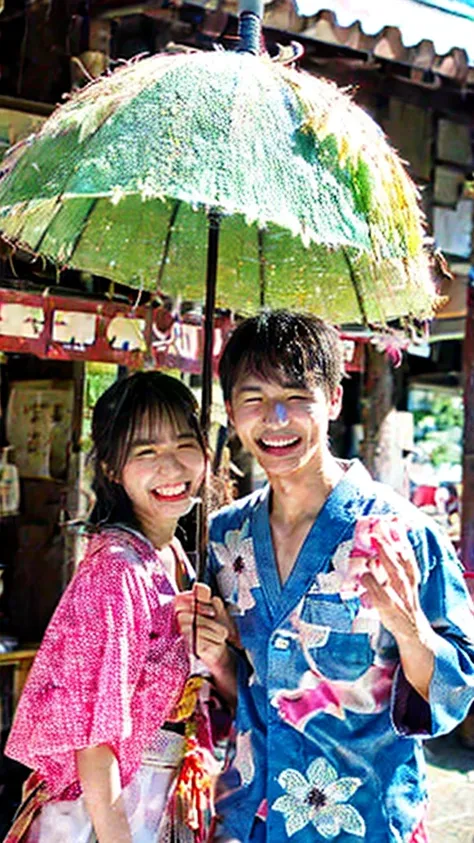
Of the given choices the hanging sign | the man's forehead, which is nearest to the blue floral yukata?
the man's forehead

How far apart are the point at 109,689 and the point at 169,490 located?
53cm

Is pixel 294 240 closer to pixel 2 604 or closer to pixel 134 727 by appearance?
pixel 134 727

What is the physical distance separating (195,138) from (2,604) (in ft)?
14.8

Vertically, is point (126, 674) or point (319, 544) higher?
point (319, 544)

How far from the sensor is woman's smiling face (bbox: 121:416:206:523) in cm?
269

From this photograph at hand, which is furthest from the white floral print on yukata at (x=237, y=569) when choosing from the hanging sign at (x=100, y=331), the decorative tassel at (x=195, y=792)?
the hanging sign at (x=100, y=331)

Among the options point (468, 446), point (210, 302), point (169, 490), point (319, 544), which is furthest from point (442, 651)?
point (468, 446)

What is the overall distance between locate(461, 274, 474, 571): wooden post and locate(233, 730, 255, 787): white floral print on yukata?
4322mm

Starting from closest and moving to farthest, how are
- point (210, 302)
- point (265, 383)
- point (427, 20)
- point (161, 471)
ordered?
point (265, 383) → point (161, 471) → point (210, 302) → point (427, 20)

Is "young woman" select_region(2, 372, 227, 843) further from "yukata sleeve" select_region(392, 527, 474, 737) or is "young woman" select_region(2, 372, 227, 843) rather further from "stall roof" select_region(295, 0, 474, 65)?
"stall roof" select_region(295, 0, 474, 65)

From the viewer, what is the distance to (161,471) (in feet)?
8.83

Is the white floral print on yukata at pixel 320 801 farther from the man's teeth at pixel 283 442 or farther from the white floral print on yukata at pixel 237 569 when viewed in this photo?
the man's teeth at pixel 283 442

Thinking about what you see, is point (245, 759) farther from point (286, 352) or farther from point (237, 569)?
point (286, 352)

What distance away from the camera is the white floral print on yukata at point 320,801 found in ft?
8.11
